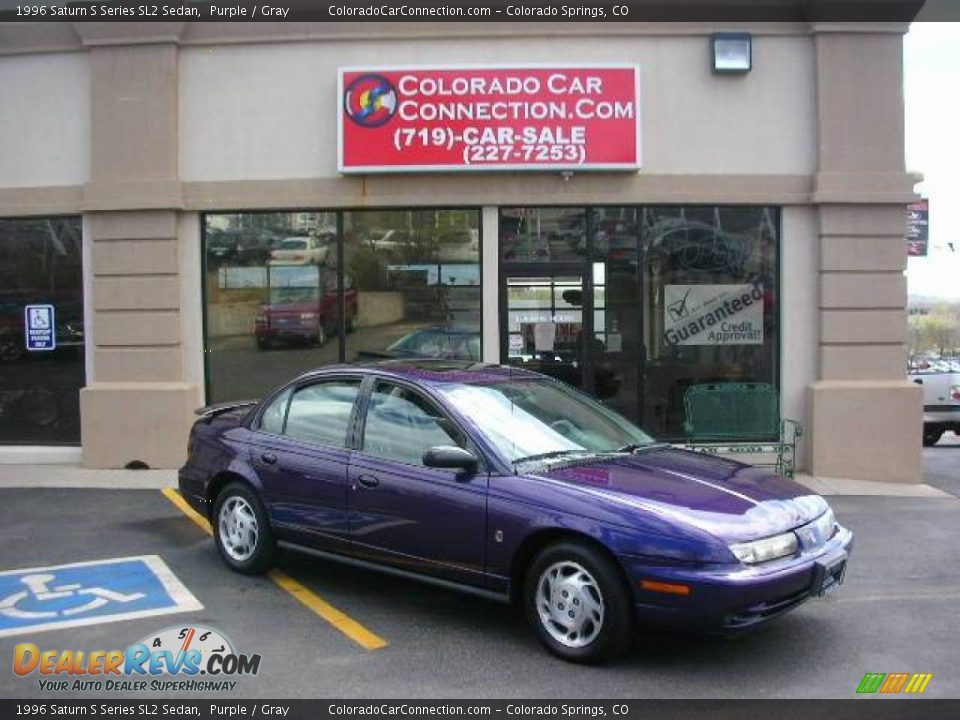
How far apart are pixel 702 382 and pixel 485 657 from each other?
6768 millimetres

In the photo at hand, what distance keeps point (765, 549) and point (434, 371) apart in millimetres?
2355

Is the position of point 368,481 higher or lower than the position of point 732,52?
lower

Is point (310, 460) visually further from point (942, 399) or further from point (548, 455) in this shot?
point (942, 399)

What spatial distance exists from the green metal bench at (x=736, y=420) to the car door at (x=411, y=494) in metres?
5.59

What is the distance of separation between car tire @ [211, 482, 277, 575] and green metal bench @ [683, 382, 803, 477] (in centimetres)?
569

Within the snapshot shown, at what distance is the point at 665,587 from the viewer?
14.8 feet

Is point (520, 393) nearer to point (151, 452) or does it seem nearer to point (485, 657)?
point (485, 657)

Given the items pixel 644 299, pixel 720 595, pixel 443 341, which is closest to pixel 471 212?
pixel 443 341

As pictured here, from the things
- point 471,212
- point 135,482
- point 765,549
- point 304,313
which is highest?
point 471,212

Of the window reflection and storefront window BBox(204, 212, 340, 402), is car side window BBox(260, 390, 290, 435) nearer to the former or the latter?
storefront window BBox(204, 212, 340, 402)

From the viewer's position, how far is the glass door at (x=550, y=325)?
1098 cm

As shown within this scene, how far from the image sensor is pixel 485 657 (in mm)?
4965

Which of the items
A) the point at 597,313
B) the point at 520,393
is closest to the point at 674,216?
the point at 597,313

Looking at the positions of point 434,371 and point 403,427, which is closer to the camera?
point 403,427
